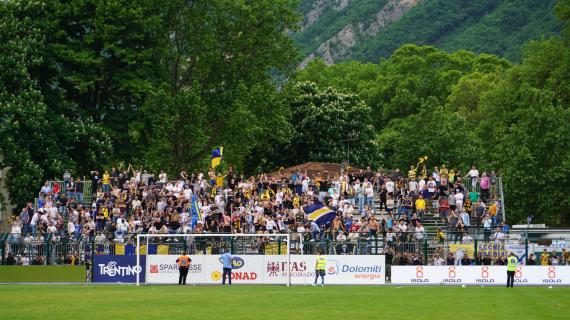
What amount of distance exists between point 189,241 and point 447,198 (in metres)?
15.6

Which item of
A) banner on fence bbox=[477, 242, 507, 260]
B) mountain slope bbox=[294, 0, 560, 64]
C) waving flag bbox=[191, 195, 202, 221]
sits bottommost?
banner on fence bbox=[477, 242, 507, 260]

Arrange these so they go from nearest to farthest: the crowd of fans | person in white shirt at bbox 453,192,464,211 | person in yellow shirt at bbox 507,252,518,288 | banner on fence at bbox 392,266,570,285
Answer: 1. person in yellow shirt at bbox 507,252,518,288
2. banner on fence at bbox 392,266,570,285
3. the crowd of fans
4. person in white shirt at bbox 453,192,464,211

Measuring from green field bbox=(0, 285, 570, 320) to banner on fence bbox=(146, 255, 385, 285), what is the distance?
11.9 ft

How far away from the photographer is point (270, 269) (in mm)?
51688

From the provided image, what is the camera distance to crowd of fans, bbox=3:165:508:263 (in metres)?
54.9

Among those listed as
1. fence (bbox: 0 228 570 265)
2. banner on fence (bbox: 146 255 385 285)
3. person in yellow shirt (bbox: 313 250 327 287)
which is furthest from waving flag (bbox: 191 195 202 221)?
person in yellow shirt (bbox: 313 250 327 287)

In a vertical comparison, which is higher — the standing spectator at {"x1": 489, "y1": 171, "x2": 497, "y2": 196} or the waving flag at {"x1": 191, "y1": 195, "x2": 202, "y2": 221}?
the standing spectator at {"x1": 489, "y1": 171, "x2": 497, "y2": 196}

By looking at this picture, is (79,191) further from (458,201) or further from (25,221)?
(458,201)

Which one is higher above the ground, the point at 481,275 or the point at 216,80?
the point at 216,80

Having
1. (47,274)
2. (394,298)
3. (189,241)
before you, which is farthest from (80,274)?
(394,298)

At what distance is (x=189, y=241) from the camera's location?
52.6m

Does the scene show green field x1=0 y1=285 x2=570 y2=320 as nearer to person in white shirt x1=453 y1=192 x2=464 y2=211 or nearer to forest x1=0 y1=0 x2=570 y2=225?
person in white shirt x1=453 y1=192 x2=464 y2=211

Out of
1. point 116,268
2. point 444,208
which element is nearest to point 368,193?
point 444,208

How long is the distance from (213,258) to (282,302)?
1564cm
